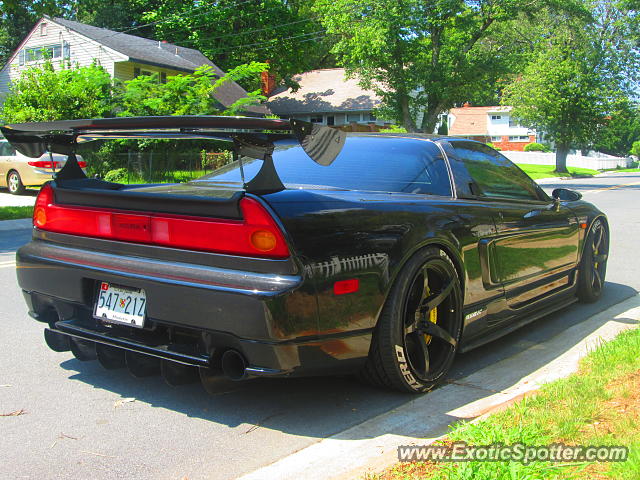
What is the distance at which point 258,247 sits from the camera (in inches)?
120

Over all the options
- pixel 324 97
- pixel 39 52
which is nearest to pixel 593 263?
pixel 39 52

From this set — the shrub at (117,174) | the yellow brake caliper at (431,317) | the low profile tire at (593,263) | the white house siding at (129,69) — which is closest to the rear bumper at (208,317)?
the yellow brake caliper at (431,317)

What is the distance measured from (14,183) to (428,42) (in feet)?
61.3

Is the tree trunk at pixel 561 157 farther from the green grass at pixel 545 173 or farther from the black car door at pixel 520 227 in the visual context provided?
the black car door at pixel 520 227

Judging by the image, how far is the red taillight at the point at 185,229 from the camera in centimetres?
303

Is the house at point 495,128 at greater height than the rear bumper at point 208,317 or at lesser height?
greater

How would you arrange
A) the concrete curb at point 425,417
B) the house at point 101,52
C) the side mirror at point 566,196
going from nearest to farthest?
1. the concrete curb at point 425,417
2. the side mirror at point 566,196
3. the house at point 101,52

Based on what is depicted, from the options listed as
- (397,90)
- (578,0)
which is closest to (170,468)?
(397,90)

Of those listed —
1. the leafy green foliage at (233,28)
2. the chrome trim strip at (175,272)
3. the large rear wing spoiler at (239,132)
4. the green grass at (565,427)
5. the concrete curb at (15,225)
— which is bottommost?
the green grass at (565,427)

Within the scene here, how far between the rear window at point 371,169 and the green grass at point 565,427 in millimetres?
1409

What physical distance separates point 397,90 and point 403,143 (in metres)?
28.1

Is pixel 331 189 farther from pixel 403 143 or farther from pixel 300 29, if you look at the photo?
pixel 300 29

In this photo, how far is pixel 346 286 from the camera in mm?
3191

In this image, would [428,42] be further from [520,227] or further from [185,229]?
[185,229]
